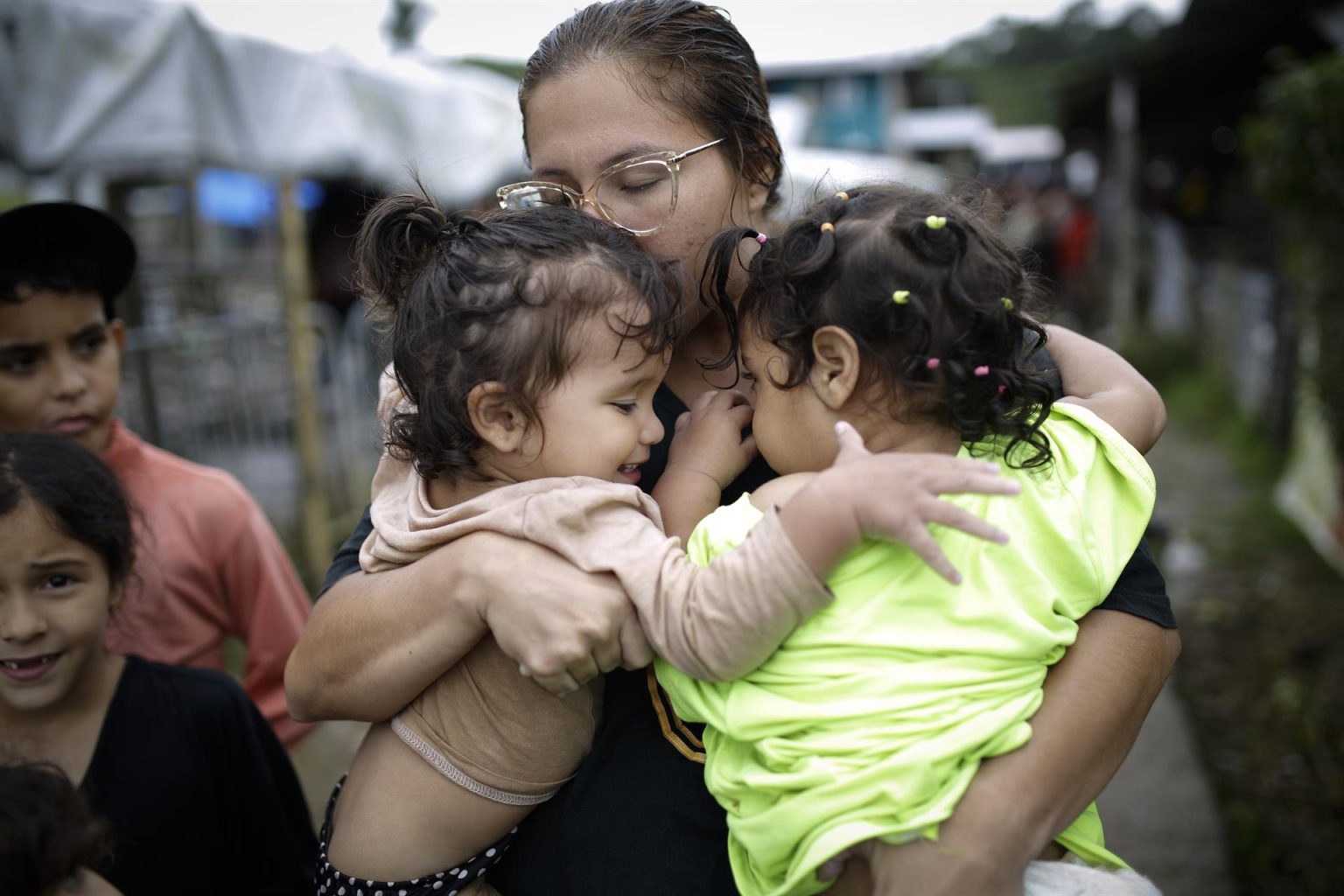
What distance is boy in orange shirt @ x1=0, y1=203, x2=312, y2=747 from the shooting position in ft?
8.59

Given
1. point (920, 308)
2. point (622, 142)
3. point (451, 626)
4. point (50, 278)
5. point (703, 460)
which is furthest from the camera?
point (50, 278)

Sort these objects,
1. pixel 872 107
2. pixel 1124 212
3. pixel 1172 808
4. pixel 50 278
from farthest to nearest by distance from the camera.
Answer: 1. pixel 872 107
2. pixel 1124 212
3. pixel 1172 808
4. pixel 50 278

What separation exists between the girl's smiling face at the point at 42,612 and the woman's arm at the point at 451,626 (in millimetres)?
615

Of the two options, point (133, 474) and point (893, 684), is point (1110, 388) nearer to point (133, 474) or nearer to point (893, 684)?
point (893, 684)

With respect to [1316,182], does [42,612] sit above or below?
above

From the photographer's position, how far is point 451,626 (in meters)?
1.59

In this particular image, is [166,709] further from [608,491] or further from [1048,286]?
[1048,286]

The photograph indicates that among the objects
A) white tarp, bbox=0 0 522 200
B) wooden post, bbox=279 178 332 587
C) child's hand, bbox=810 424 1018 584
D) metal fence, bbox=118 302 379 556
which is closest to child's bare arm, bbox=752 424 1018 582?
child's hand, bbox=810 424 1018 584

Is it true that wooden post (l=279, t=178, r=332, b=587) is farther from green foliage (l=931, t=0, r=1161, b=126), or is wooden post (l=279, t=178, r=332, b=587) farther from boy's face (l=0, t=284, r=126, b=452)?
green foliage (l=931, t=0, r=1161, b=126)

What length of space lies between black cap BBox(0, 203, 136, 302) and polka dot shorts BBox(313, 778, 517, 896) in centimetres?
169

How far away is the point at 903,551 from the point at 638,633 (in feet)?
1.23

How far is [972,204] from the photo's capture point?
1761 mm

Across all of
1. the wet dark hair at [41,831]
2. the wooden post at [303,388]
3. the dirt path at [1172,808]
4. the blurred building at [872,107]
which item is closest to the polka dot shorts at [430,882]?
the wet dark hair at [41,831]

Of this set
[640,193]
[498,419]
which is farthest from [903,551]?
[640,193]
